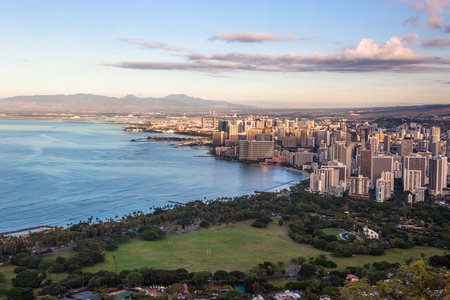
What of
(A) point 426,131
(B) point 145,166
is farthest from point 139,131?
(A) point 426,131

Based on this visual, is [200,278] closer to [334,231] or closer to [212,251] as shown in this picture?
[212,251]

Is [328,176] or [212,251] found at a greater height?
[328,176]

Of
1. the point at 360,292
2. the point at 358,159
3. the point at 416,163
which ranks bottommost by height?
the point at 358,159

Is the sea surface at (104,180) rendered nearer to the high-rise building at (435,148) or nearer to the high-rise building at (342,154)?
the high-rise building at (342,154)

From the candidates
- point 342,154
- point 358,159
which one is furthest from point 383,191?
point 358,159

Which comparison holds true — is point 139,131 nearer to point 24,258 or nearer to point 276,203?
point 276,203

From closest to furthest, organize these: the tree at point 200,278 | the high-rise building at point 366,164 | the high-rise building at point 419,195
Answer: the tree at point 200,278 → the high-rise building at point 419,195 → the high-rise building at point 366,164

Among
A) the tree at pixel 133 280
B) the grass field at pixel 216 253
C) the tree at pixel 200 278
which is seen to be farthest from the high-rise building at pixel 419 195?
the tree at pixel 133 280
